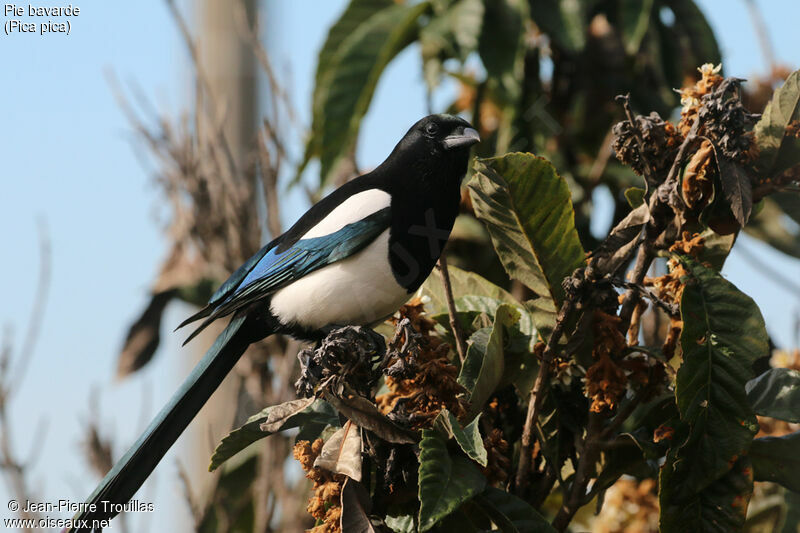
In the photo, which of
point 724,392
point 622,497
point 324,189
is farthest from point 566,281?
point 324,189

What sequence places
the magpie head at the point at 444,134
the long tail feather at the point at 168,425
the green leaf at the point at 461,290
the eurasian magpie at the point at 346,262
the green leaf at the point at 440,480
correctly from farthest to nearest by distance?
the magpie head at the point at 444,134 → the eurasian magpie at the point at 346,262 → the green leaf at the point at 461,290 → the long tail feather at the point at 168,425 → the green leaf at the point at 440,480

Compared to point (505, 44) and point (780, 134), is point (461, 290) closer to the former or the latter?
point (780, 134)

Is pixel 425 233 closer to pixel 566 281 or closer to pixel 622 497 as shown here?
pixel 566 281

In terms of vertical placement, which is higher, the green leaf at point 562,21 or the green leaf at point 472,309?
the green leaf at point 562,21

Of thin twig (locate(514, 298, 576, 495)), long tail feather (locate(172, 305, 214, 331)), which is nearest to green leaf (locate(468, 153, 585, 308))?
thin twig (locate(514, 298, 576, 495))

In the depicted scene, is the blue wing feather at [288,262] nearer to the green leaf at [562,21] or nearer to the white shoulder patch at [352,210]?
the white shoulder patch at [352,210]

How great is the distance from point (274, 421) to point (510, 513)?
18.6 inches

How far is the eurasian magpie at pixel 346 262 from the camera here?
2357 millimetres

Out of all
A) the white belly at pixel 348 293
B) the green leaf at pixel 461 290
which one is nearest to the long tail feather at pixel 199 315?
the white belly at pixel 348 293

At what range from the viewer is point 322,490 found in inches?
70.9

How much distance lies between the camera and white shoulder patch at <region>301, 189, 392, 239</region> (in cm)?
246

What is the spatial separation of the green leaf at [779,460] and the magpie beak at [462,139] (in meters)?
1.03

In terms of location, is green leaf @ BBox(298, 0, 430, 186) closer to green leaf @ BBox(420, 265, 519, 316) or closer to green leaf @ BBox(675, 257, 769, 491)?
green leaf @ BBox(420, 265, 519, 316)

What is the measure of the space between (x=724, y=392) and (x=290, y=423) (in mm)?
831
